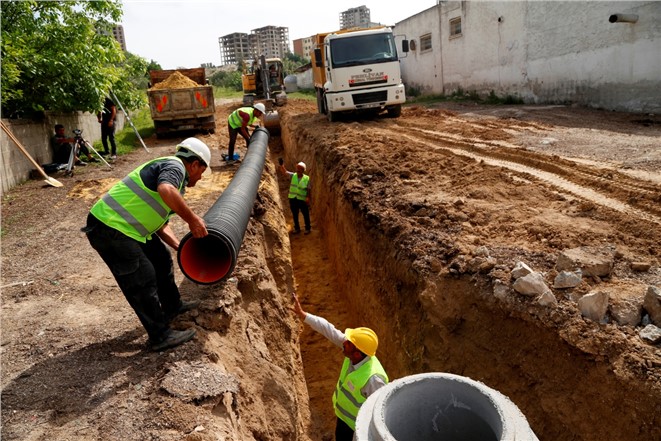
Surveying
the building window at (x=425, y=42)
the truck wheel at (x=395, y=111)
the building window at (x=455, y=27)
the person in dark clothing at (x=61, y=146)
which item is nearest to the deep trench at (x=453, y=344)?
the person in dark clothing at (x=61, y=146)

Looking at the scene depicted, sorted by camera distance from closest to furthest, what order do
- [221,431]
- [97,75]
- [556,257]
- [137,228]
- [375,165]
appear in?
[221,431]
[137,228]
[556,257]
[375,165]
[97,75]

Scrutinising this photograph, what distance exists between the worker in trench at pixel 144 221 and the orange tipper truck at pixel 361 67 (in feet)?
38.5

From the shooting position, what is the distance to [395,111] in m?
16.8

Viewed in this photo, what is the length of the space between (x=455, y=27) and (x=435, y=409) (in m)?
26.2

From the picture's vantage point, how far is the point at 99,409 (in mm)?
3363

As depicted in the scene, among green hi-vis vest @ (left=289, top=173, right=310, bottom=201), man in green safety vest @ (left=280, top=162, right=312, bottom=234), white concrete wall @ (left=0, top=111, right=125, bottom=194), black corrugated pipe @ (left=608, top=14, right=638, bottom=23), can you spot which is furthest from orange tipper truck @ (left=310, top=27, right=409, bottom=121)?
white concrete wall @ (left=0, top=111, right=125, bottom=194)

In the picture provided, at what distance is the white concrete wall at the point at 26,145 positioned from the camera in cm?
1011

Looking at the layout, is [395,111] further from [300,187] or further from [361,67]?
[300,187]

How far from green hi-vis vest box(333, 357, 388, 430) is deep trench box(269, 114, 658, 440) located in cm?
133

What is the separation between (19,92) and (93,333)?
27.5ft

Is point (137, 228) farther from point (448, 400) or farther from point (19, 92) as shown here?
point (19, 92)

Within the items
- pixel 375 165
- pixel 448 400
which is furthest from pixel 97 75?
pixel 448 400

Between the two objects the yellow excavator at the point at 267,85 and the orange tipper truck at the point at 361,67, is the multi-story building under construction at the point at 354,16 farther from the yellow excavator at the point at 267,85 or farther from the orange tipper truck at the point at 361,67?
the orange tipper truck at the point at 361,67

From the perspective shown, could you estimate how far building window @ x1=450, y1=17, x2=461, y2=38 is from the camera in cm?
2471
